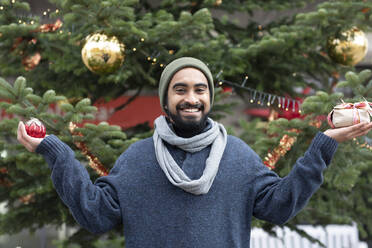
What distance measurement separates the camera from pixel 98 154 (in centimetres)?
245

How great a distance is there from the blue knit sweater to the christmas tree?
1.83 feet

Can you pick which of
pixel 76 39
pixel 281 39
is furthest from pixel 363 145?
pixel 76 39

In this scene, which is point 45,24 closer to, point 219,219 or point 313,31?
point 313,31

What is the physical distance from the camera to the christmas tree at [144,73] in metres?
2.29

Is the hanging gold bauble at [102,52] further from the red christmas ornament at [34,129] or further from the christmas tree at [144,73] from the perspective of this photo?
the red christmas ornament at [34,129]

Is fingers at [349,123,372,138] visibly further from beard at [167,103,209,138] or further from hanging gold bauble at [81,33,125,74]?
hanging gold bauble at [81,33,125,74]

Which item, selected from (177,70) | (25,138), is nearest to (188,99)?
(177,70)

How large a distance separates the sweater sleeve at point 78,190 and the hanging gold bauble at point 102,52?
94 cm

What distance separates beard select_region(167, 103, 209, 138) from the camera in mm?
1769

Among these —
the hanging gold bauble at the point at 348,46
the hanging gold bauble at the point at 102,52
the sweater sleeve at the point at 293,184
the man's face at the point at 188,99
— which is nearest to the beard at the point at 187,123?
the man's face at the point at 188,99

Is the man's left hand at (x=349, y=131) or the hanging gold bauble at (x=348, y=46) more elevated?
the man's left hand at (x=349, y=131)

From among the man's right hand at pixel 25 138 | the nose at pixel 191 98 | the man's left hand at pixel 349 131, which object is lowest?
the man's right hand at pixel 25 138

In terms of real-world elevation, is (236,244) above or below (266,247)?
above

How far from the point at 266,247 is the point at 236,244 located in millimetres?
3250
